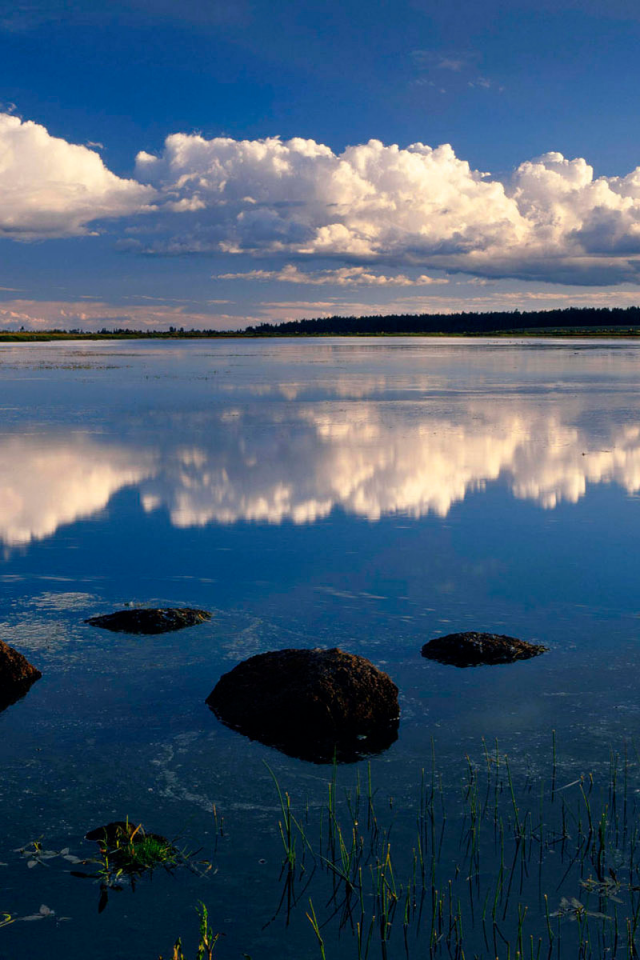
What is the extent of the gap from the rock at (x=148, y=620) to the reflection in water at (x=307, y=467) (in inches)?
159

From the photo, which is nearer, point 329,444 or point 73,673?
point 73,673

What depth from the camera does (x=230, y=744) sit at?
21.7ft

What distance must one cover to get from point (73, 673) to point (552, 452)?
50.3 feet

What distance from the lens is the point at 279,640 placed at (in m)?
8.67

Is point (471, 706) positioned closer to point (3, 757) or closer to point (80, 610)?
point (3, 757)

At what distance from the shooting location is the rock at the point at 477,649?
8.05 m

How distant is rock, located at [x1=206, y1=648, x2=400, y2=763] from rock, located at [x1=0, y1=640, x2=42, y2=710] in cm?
173

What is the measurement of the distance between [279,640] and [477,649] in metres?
2.06

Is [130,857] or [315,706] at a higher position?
[315,706]

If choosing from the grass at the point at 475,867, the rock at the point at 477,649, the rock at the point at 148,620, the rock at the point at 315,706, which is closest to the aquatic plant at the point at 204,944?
the grass at the point at 475,867

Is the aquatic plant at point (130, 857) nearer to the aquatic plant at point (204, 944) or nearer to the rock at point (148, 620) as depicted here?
the aquatic plant at point (204, 944)

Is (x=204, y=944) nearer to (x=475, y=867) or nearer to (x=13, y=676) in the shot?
(x=475, y=867)

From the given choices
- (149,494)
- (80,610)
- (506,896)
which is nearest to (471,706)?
(506,896)

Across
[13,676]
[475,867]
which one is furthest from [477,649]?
[13,676]
